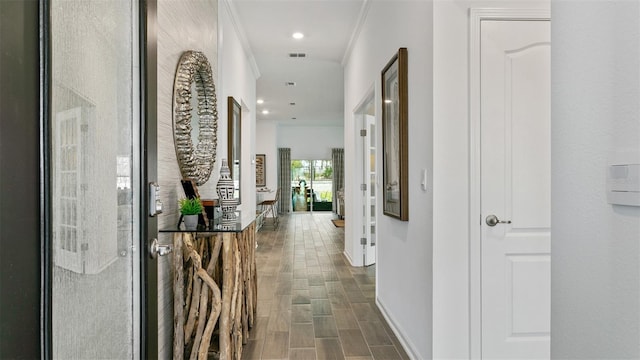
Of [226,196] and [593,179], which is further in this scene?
[226,196]

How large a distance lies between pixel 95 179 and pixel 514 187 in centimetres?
203

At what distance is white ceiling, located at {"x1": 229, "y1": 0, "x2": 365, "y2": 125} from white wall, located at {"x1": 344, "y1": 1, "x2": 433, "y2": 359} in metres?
0.63

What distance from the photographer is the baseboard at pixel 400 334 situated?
7.98ft

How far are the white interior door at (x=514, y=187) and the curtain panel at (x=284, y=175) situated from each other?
34.5 ft

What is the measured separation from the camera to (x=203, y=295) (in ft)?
7.02

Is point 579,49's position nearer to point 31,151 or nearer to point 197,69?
point 31,151

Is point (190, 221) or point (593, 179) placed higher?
point (593, 179)

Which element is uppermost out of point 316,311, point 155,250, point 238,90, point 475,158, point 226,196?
point 238,90

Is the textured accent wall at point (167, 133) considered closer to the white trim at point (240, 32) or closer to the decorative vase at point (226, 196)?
the decorative vase at point (226, 196)

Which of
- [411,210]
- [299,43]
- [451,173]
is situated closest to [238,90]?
[299,43]

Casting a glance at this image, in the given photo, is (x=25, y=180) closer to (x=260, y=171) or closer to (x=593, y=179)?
(x=593, y=179)

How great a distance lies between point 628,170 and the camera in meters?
0.85

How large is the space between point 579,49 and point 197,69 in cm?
232

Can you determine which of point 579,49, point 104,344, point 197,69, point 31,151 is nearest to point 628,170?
point 579,49
